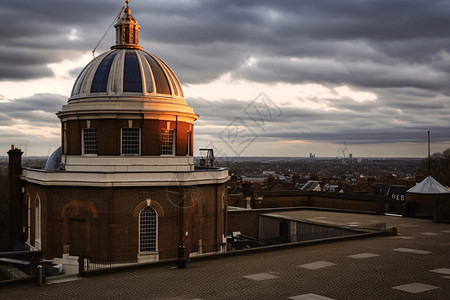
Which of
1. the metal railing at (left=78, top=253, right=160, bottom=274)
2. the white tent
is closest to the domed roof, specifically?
the metal railing at (left=78, top=253, right=160, bottom=274)

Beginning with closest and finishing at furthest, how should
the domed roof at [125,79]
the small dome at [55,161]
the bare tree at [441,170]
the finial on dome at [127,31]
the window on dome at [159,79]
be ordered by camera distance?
the domed roof at [125,79]
the window on dome at [159,79]
the finial on dome at [127,31]
the small dome at [55,161]
the bare tree at [441,170]

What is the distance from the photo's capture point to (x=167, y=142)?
31.6 metres

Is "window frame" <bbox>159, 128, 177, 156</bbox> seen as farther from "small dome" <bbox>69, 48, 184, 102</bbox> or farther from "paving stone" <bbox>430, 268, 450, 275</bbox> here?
"paving stone" <bbox>430, 268, 450, 275</bbox>

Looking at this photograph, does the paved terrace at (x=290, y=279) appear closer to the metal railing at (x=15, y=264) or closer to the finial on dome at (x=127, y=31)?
the metal railing at (x=15, y=264)

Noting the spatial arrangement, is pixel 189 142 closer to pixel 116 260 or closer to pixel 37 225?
pixel 116 260

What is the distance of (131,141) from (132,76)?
15.5 ft

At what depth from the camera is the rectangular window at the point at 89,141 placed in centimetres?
3073

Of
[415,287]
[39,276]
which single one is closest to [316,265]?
[415,287]

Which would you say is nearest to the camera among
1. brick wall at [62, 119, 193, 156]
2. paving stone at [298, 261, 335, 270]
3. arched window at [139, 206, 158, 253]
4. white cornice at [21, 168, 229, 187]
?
paving stone at [298, 261, 335, 270]

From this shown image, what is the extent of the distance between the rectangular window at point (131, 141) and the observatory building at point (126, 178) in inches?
2.6

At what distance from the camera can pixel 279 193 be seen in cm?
4881

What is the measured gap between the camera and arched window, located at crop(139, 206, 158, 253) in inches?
1101

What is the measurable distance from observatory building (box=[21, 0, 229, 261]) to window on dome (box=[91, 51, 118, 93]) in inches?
3.2

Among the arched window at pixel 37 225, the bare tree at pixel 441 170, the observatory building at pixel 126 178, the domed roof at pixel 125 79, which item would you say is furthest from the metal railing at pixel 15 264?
the bare tree at pixel 441 170
